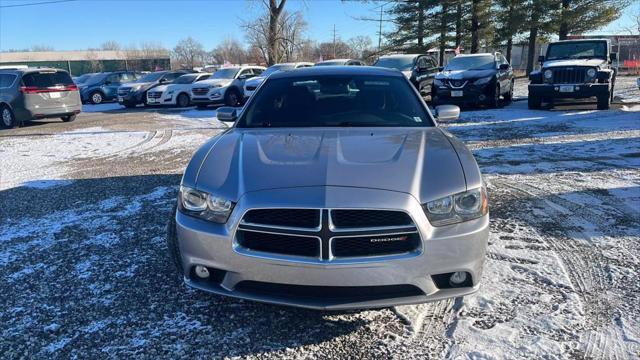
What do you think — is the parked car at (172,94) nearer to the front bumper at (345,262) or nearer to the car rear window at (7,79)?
the car rear window at (7,79)

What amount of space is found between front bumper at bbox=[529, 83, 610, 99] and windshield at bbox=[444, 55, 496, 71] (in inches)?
76.6

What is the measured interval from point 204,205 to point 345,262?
979 millimetres

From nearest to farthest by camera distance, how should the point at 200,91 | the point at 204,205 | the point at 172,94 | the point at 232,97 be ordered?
the point at 204,205, the point at 200,91, the point at 232,97, the point at 172,94

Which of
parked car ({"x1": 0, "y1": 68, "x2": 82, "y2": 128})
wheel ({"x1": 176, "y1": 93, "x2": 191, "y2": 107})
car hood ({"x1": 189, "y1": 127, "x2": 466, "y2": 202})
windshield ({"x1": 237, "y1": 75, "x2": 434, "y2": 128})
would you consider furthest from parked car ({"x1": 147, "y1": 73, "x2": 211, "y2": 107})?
car hood ({"x1": 189, "y1": 127, "x2": 466, "y2": 202})

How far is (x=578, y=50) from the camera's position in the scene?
45.9ft

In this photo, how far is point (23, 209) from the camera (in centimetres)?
581

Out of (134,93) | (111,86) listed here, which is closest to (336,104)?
(134,93)

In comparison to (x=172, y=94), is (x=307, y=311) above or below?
below

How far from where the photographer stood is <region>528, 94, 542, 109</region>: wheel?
13.7 metres

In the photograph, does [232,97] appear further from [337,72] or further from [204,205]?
[204,205]

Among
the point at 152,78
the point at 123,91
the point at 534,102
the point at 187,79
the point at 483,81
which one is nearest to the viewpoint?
the point at 534,102

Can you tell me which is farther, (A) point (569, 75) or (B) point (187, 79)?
(B) point (187, 79)

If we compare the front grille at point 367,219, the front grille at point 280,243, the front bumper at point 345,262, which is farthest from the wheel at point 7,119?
the front grille at point 367,219

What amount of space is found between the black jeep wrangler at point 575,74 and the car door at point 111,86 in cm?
2135
